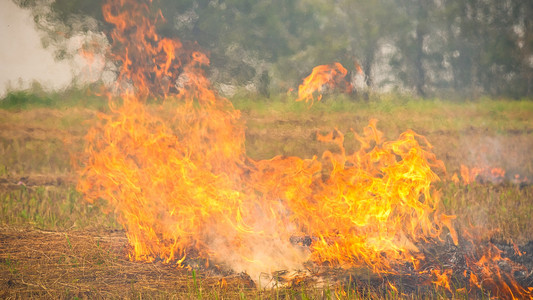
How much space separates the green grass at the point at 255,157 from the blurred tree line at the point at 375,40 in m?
0.83

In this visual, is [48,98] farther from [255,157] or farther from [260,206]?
[260,206]

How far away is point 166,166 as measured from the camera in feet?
20.7

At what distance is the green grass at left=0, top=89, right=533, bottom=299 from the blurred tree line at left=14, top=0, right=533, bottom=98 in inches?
32.8

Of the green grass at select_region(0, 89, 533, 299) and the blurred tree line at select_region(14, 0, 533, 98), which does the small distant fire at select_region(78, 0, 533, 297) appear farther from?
the blurred tree line at select_region(14, 0, 533, 98)

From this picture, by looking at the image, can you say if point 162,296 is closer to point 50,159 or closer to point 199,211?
point 199,211

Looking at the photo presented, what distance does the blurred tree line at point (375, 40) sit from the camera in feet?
51.2

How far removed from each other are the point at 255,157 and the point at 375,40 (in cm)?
613

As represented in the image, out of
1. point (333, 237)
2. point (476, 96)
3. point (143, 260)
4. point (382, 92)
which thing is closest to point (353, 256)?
point (333, 237)

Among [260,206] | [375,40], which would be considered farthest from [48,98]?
[375,40]

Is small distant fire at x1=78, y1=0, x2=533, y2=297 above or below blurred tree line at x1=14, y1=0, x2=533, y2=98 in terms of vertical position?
below

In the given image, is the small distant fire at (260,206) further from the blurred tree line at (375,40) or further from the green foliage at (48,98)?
the blurred tree line at (375,40)

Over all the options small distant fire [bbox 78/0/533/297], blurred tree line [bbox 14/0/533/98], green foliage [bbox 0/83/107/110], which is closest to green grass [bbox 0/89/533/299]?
green foliage [bbox 0/83/107/110]

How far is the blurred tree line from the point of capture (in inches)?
615

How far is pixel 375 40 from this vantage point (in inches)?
661
